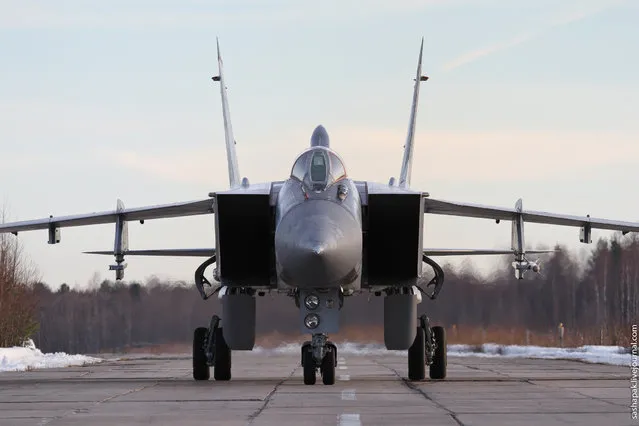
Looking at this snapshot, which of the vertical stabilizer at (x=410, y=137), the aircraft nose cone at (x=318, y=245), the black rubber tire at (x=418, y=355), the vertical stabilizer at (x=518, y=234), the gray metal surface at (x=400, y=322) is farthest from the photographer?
the vertical stabilizer at (x=410, y=137)

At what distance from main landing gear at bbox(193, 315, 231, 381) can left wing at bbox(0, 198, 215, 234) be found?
174cm

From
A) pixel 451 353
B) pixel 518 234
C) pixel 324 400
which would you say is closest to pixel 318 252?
pixel 324 400

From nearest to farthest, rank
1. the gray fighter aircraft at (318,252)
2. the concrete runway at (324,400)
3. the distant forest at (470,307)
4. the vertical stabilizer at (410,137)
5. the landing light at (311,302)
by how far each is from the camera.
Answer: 1. the concrete runway at (324,400)
2. the gray fighter aircraft at (318,252)
3. the landing light at (311,302)
4. the vertical stabilizer at (410,137)
5. the distant forest at (470,307)

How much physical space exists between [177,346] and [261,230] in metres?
17.5

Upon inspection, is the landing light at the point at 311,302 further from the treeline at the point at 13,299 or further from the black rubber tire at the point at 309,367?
the treeline at the point at 13,299

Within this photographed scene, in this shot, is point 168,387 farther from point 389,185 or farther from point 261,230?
point 389,185

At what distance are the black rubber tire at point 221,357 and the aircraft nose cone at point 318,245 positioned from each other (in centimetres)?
251

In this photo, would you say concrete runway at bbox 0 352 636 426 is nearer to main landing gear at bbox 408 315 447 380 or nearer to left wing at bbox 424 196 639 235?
main landing gear at bbox 408 315 447 380

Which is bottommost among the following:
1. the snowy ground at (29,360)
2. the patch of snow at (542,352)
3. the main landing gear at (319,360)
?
the snowy ground at (29,360)

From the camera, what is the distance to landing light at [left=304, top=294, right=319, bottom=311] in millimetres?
14680

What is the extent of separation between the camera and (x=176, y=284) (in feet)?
105

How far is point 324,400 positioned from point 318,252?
2.02 meters

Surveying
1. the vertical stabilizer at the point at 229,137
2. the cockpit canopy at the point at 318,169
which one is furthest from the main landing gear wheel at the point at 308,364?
the vertical stabilizer at the point at 229,137

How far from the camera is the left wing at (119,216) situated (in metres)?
17.6
